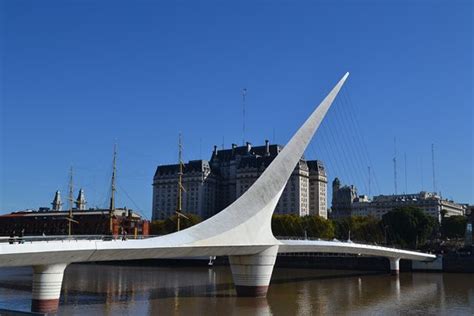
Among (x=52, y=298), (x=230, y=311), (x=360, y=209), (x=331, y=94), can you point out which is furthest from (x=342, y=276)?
(x=360, y=209)

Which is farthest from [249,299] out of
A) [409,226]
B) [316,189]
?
[316,189]

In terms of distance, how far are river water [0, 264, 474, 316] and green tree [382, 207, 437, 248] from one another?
22.5 m

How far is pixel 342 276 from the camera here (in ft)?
153

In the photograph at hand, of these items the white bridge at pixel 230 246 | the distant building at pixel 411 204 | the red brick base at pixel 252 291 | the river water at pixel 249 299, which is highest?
the distant building at pixel 411 204

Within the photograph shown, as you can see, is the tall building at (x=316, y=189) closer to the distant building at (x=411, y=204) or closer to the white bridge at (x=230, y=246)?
the distant building at (x=411, y=204)

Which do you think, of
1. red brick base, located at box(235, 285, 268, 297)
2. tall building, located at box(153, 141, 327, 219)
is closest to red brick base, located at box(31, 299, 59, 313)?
red brick base, located at box(235, 285, 268, 297)

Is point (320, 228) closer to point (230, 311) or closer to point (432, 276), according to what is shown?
point (432, 276)

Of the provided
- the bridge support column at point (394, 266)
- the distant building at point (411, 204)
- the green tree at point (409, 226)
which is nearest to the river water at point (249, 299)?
the bridge support column at point (394, 266)

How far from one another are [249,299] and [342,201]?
12004 centimetres

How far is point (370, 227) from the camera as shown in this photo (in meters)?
73.8

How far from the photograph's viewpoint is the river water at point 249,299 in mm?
24391

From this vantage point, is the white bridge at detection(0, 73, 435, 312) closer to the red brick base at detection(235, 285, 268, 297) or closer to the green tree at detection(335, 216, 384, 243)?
the red brick base at detection(235, 285, 268, 297)

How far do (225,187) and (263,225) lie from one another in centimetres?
8781

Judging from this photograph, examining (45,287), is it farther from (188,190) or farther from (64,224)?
(188,190)
